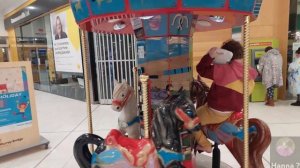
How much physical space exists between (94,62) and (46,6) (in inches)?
104

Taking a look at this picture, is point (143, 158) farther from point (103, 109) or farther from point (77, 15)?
point (103, 109)

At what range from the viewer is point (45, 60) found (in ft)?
26.5

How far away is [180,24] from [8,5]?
10621 millimetres

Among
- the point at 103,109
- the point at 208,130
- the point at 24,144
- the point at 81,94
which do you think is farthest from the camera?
the point at 81,94

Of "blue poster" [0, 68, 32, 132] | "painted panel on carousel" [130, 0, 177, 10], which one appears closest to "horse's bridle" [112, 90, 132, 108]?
"painted panel on carousel" [130, 0, 177, 10]

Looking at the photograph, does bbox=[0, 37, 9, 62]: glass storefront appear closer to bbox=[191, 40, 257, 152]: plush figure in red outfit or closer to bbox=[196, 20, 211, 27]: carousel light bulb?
bbox=[196, 20, 211, 27]: carousel light bulb

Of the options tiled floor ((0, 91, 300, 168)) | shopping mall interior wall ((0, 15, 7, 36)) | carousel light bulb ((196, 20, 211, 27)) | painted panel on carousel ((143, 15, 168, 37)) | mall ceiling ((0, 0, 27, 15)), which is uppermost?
mall ceiling ((0, 0, 27, 15))

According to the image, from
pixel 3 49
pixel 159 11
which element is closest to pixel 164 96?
pixel 159 11

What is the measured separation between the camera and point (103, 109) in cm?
512

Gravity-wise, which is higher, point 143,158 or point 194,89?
point 194,89

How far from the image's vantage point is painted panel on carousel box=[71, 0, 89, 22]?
3.73 feet

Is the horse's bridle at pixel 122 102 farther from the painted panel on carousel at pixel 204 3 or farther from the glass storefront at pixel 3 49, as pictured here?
the glass storefront at pixel 3 49

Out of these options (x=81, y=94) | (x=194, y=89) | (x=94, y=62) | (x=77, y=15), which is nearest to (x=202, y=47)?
(x=94, y=62)

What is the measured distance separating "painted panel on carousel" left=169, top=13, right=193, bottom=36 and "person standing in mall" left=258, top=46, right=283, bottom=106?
13.0 ft
